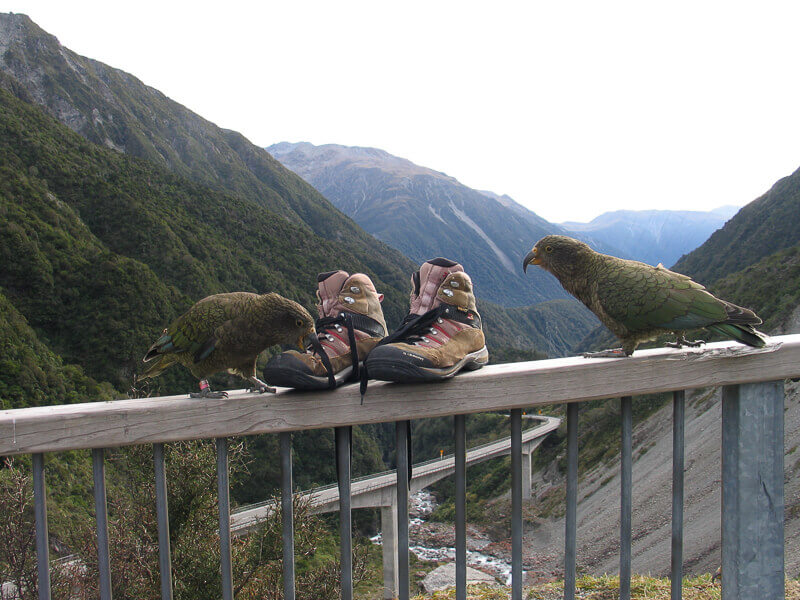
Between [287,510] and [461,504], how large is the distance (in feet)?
1.67

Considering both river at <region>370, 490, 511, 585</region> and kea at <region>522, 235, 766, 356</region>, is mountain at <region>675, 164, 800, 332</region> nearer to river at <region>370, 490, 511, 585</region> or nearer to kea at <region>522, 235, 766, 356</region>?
river at <region>370, 490, 511, 585</region>

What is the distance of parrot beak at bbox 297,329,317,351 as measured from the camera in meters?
1.57

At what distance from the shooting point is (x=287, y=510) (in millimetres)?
1436

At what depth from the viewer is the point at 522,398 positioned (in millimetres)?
Result: 1525

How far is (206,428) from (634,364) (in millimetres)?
1295

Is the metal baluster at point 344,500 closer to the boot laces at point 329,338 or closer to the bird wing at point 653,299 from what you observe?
the boot laces at point 329,338

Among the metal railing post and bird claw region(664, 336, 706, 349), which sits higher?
bird claw region(664, 336, 706, 349)

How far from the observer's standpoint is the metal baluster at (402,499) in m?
1.52

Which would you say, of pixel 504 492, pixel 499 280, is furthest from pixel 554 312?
pixel 504 492

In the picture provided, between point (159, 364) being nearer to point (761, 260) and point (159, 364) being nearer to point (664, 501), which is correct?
point (664, 501)

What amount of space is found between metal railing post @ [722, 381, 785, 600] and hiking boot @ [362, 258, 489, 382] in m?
0.88

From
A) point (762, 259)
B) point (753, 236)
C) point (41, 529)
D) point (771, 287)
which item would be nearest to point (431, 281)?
point (41, 529)

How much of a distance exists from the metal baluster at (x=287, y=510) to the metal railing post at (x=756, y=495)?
4.63 ft

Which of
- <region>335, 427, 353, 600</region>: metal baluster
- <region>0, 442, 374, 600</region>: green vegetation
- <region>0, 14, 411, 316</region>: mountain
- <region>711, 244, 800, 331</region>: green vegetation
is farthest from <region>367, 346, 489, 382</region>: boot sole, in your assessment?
<region>0, 14, 411, 316</region>: mountain
